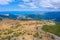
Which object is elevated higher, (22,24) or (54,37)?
(22,24)

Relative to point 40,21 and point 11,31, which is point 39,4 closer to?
point 40,21

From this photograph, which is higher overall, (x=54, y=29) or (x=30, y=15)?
(x=30, y=15)

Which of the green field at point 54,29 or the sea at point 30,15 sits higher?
the sea at point 30,15

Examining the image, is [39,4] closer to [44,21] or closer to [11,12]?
[44,21]

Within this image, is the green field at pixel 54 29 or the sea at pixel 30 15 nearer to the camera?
the green field at pixel 54 29

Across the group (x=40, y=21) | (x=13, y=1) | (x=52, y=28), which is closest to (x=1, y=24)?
(x=13, y=1)

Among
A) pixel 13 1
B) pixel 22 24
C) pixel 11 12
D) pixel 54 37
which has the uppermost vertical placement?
pixel 13 1

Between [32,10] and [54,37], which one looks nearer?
[54,37]

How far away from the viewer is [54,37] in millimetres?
5312

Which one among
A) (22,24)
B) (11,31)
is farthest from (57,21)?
(11,31)

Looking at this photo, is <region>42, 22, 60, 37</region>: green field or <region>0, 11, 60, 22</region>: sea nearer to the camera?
<region>42, 22, 60, 37</region>: green field

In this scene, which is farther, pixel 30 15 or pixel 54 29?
pixel 30 15

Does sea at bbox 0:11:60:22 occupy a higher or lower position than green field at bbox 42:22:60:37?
higher

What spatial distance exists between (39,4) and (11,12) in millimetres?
954
